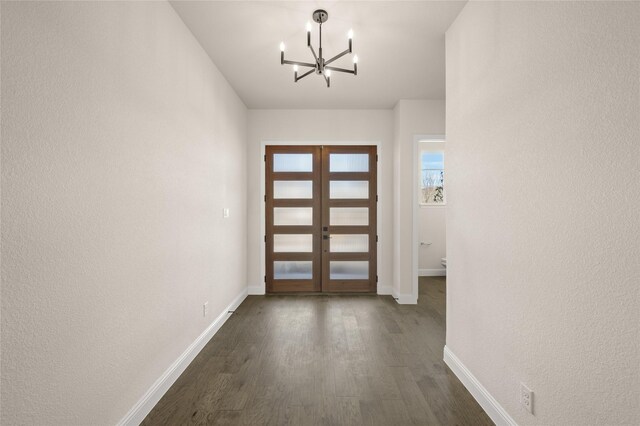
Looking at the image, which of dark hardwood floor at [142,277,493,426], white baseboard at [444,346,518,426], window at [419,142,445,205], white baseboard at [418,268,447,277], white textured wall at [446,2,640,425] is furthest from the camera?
window at [419,142,445,205]

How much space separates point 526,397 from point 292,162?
13.0ft

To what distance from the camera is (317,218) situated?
482cm

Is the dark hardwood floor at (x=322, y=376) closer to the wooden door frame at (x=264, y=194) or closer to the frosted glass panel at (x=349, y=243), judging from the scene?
the wooden door frame at (x=264, y=194)

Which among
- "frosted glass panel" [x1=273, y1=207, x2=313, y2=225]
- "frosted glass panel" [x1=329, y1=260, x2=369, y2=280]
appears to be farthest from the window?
"frosted glass panel" [x1=273, y1=207, x2=313, y2=225]

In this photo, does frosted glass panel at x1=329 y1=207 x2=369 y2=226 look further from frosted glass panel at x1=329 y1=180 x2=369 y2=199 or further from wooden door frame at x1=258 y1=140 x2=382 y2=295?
wooden door frame at x1=258 y1=140 x2=382 y2=295

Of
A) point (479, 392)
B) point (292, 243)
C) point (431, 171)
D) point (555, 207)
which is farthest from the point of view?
point (431, 171)

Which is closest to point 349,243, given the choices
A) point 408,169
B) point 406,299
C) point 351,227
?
point 351,227

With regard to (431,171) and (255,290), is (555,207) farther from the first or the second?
(431,171)

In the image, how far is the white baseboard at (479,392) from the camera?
1.82 m

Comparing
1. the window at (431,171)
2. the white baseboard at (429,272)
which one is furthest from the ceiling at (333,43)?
the white baseboard at (429,272)

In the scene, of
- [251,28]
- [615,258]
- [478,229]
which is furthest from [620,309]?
[251,28]

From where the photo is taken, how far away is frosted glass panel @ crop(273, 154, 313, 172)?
191 inches

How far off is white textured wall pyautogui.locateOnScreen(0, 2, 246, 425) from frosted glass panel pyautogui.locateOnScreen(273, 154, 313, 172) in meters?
2.11

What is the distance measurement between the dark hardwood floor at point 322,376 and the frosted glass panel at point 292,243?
1.20m
